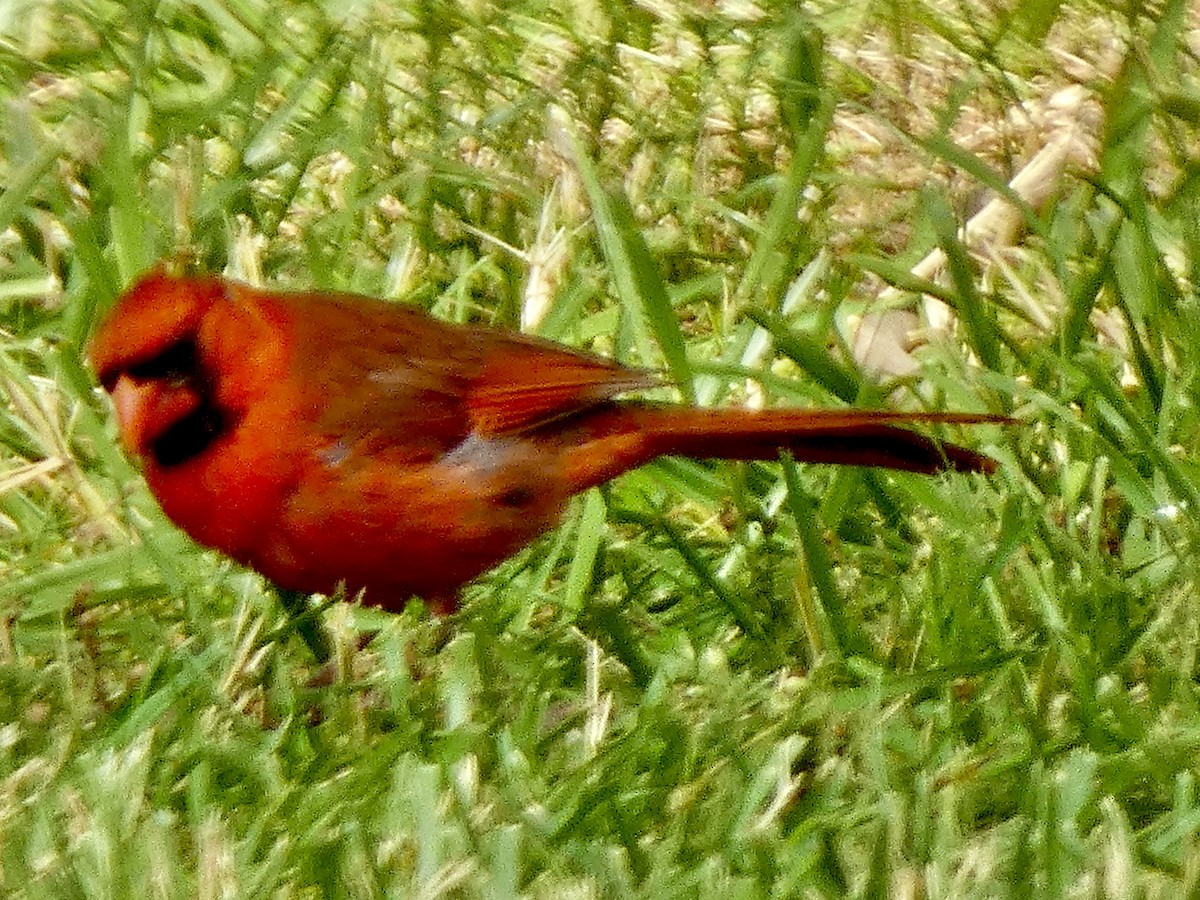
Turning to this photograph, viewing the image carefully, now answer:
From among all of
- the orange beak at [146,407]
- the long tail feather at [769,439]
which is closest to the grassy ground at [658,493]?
the long tail feather at [769,439]

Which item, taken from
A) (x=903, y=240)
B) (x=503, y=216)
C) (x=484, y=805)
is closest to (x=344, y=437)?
(x=484, y=805)

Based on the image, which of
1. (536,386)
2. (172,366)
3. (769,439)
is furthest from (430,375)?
(769,439)

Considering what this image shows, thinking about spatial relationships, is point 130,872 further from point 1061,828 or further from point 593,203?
point 593,203

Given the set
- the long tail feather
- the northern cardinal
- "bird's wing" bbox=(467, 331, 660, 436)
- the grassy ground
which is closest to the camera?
the grassy ground

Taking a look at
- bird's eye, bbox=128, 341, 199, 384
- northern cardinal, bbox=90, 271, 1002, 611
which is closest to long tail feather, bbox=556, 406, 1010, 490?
northern cardinal, bbox=90, 271, 1002, 611

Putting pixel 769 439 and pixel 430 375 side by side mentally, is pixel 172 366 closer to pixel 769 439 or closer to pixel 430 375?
pixel 430 375

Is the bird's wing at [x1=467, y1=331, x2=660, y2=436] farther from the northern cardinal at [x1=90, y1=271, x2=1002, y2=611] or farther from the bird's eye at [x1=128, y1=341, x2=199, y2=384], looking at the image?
the bird's eye at [x1=128, y1=341, x2=199, y2=384]

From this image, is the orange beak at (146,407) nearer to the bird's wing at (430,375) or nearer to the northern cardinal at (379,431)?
the northern cardinal at (379,431)
